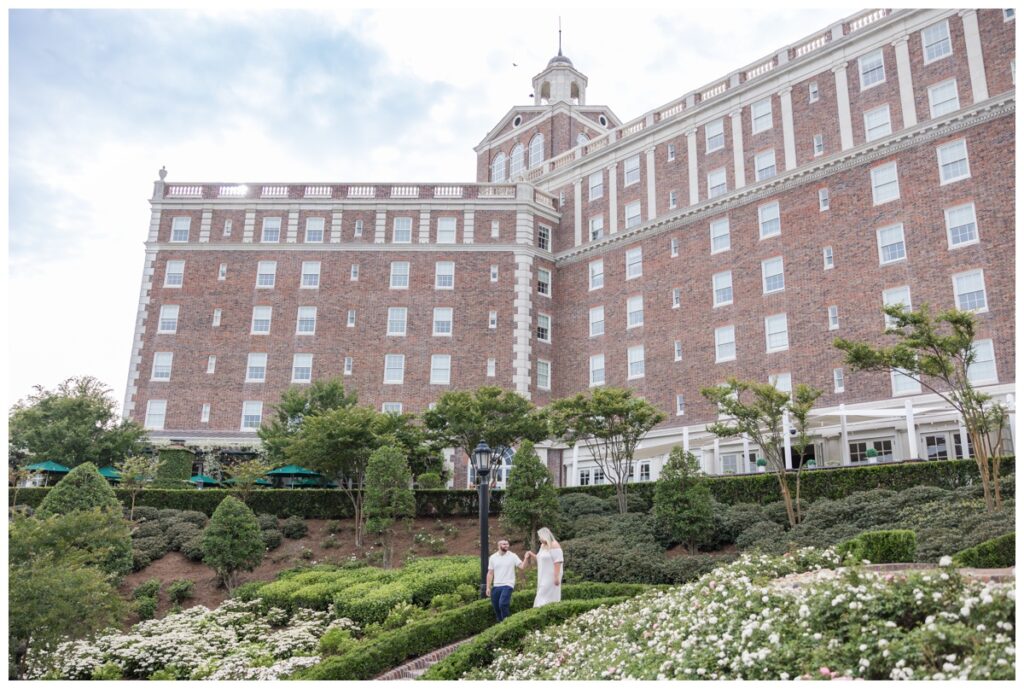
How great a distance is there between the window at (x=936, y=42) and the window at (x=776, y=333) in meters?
11.8

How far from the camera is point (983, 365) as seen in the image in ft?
94.8

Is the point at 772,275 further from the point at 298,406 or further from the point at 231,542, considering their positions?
the point at 231,542

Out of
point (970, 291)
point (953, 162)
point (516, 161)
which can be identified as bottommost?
point (970, 291)

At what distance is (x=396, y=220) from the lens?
4469 cm

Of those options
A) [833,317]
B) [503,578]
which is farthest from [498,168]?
[503,578]

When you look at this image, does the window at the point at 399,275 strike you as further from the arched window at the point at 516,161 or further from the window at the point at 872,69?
the window at the point at 872,69

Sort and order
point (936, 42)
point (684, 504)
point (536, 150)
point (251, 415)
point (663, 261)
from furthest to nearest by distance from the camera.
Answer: point (536, 150) → point (251, 415) → point (663, 261) → point (936, 42) → point (684, 504)

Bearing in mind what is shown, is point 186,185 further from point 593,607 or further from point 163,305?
point 593,607

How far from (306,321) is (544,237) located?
13.7 meters

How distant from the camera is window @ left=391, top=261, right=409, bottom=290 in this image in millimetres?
43625

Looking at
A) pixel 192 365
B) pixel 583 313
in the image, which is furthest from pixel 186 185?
pixel 583 313

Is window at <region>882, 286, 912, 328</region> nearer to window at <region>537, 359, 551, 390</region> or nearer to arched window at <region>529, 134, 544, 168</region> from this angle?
window at <region>537, 359, 551, 390</region>

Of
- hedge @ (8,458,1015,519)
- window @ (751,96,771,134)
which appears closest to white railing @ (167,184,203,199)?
hedge @ (8,458,1015,519)

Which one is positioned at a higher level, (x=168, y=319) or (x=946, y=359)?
(x=168, y=319)
